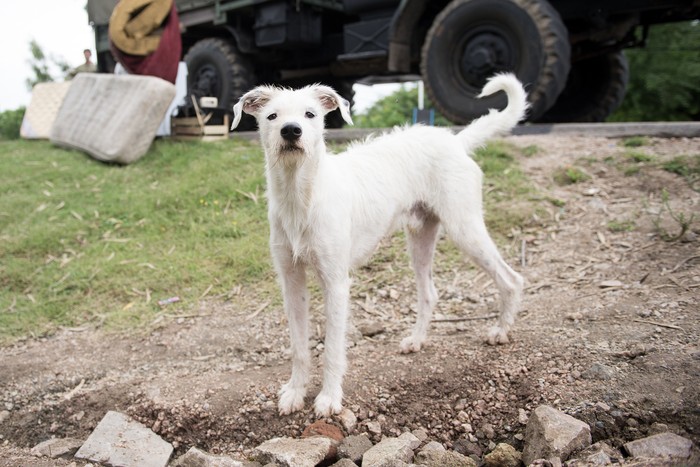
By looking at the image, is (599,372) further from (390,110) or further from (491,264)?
(390,110)

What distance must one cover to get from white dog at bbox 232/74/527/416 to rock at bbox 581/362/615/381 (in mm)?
689

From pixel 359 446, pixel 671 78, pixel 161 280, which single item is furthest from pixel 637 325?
pixel 671 78

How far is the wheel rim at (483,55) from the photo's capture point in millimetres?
7027

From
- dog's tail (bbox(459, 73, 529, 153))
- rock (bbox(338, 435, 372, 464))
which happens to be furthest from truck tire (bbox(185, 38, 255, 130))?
rock (bbox(338, 435, 372, 464))

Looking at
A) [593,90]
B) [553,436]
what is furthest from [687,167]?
[553,436]

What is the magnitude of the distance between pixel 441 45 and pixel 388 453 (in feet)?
19.0

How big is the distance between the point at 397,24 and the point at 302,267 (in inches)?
211

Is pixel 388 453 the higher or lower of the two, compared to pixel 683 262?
lower

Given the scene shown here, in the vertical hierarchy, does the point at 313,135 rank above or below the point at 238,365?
above

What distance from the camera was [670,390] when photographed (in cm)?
292

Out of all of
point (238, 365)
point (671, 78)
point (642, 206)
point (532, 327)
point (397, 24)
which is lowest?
point (238, 365)

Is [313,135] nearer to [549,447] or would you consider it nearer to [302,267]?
[302,267]

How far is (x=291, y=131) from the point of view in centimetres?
308

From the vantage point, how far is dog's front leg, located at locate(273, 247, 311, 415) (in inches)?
138
